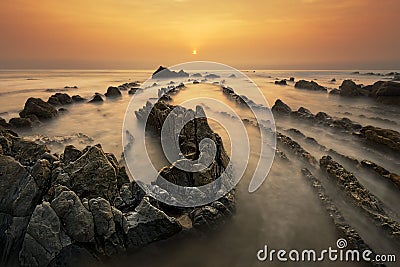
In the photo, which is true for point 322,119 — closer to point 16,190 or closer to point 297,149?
point 297,149

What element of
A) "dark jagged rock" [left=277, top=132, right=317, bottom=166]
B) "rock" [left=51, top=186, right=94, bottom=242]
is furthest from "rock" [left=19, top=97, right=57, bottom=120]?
"dark jagged rock" [left=277, top=132, right=317, bottom=166]

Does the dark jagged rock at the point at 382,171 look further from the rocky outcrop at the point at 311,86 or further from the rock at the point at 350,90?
the rocky outcrop at the point at 311,86

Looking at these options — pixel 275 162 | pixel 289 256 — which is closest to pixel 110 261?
pixel 289 256

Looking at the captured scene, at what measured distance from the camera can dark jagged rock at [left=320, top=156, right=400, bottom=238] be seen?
25.4 ft

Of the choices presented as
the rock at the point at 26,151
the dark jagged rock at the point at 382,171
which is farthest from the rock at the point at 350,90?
the rock at the point at 26,151

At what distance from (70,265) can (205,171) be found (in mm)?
5284

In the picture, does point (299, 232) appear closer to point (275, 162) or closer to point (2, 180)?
point (275, 162)

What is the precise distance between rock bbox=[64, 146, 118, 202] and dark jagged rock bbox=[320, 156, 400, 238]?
31.1 ft

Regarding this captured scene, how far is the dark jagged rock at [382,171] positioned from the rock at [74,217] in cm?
1281

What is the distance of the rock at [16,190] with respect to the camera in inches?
269

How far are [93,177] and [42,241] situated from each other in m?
2.56

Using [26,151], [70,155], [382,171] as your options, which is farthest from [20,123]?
[382,171]

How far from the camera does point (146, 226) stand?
7.02 metres

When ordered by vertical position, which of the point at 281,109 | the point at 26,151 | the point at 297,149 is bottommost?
the point at 297,149
